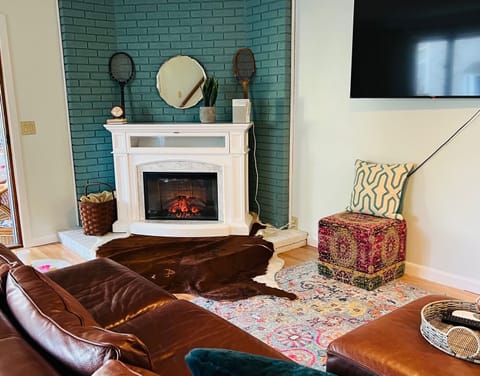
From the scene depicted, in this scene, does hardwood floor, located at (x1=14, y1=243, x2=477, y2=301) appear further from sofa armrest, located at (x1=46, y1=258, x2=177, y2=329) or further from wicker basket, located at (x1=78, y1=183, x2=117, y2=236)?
sofa armrest, located at (x1=46, y1=258, x2=177, y2=329)

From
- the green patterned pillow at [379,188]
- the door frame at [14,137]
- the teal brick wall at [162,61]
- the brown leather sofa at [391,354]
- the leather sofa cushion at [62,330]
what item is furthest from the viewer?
the teal brick wall at [162,61]

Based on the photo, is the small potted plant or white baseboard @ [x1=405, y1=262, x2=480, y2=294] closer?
white baseboard @ [x1=405, y1=262, x2=480, y2=294]

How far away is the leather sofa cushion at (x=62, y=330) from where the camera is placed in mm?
1023

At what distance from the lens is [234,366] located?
0.87 metres

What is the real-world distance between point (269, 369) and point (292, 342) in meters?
1.71

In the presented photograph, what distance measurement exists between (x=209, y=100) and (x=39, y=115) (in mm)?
1567

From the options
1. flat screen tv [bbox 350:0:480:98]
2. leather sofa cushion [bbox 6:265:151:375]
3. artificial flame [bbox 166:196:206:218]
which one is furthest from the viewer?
artificial flame [bbox 166:196:206:218]

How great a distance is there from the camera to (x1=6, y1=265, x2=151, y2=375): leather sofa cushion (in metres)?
1.02

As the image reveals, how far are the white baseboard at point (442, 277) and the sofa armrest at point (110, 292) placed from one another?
6.70 ft

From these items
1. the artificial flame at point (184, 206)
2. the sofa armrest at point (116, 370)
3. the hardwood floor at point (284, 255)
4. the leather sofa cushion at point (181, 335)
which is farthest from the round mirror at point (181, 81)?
the sofa armrest at point (116, 370)

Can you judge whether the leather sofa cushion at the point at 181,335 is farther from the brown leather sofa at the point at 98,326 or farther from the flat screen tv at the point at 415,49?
the flat screen tv at the point at 415,49

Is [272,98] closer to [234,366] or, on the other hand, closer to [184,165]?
[184,165]

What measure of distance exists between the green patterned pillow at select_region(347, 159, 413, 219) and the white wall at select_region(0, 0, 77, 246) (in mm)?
2709

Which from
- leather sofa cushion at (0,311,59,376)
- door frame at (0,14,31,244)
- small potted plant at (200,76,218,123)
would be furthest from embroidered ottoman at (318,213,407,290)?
door frame at (0,14,31,244)
